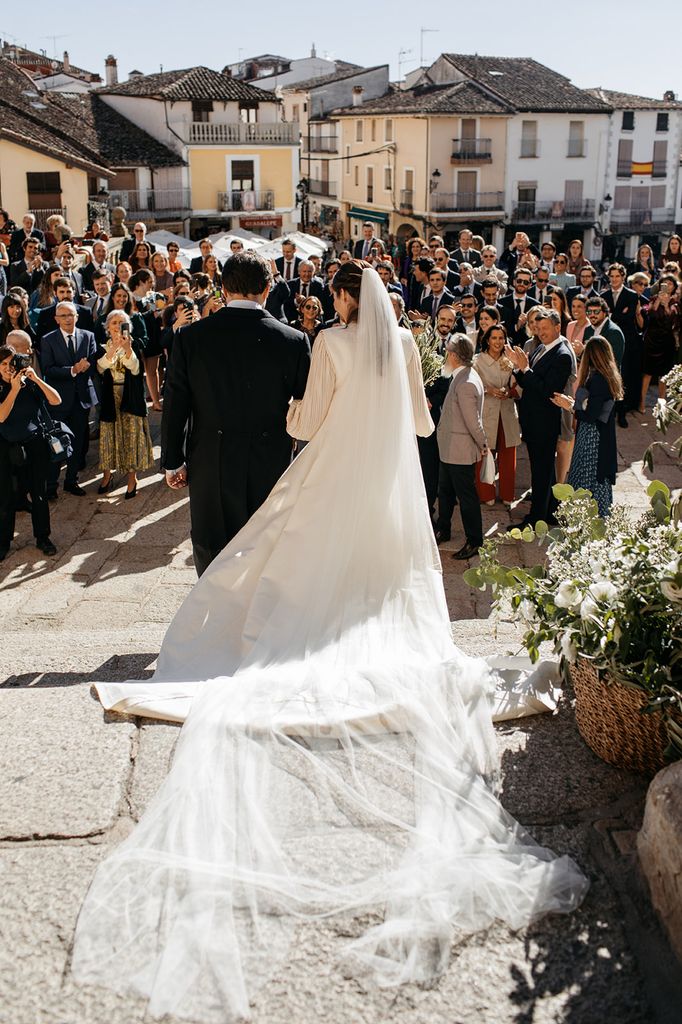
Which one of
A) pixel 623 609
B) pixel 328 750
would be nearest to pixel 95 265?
pixel 328 750

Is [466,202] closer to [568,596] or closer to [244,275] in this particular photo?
[244,275]

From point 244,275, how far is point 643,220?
46.7 meters

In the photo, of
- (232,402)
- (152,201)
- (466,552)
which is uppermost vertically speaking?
(152,201)

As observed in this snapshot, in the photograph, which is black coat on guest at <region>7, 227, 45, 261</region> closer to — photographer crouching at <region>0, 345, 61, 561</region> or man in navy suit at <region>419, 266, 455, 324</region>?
man in navy suit at <region>419, 266, 455, 324</region>

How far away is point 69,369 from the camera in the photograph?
26.6ft

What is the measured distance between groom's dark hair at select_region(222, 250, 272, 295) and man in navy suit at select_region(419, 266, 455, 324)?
208 inches

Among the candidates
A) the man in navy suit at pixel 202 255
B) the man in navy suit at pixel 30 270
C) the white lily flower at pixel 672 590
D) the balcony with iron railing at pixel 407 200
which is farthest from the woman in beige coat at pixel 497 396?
the balcony with iron railing at pixel 407 200

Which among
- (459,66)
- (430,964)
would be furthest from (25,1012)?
(459,66)

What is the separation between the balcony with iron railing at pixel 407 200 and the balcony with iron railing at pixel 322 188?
7988 mm

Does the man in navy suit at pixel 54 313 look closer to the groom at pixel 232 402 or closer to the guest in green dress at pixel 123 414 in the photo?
the guest in green dress at pixel 123 414

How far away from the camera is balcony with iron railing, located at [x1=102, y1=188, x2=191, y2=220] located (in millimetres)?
35891

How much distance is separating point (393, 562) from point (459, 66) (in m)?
45.0

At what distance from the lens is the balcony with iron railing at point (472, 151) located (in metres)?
42.4

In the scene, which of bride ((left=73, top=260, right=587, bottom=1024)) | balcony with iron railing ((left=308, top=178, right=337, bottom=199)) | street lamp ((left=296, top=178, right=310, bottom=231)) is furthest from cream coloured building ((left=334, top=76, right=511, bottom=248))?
bride ((left=73, top=260, right=587, bottom=1024))
